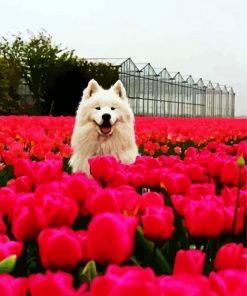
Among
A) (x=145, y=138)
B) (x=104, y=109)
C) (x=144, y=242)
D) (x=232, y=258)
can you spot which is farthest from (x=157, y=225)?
(x=145, y=138)

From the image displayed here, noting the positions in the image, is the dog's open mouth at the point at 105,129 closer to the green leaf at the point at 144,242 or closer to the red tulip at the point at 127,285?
the green leaf at the point at 144,242

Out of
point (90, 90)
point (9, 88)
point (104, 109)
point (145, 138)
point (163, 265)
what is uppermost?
point (9, 88)

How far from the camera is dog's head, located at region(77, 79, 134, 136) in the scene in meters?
6.16

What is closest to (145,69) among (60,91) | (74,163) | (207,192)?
(60,91)

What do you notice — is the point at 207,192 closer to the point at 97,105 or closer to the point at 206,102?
the point at 97,105

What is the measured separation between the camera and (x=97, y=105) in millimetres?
6316

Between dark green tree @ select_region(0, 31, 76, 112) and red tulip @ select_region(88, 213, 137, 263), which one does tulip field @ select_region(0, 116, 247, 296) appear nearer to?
red tulip @ select_region(88, 213, 137, 263)

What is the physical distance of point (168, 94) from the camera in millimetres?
47719

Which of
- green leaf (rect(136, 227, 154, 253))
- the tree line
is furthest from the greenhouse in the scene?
green leaf (rect(136, 227, 154, 253))

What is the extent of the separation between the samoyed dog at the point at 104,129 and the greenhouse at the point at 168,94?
33.3 meters

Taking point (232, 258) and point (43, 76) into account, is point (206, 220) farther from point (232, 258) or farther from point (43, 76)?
point (43, 76)

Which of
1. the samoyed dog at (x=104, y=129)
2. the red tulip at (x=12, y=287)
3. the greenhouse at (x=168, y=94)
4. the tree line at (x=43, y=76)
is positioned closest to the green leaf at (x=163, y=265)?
the red tulip at (x=12, y=287)

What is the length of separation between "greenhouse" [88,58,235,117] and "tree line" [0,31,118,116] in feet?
10.3

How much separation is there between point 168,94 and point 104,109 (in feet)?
137
